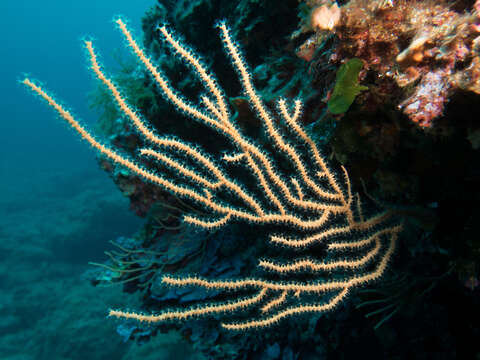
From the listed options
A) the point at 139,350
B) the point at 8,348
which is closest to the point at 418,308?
the point at 139,350

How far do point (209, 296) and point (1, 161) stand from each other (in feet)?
114

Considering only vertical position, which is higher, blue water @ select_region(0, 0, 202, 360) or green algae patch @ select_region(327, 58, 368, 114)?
blue water @ select_region(0, 0, 202, 360)

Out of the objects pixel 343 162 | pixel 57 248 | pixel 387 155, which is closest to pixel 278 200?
pixel 343 162

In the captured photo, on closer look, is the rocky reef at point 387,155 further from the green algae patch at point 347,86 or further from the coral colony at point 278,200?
the coral colony at point 278,200

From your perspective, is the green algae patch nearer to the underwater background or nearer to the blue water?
the underwater background

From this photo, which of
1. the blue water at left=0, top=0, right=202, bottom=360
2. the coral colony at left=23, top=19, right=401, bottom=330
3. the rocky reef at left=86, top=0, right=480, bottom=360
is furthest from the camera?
the blue water at left=0, top=0, right=202, bottom=360

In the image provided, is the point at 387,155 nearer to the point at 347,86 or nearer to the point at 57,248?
the point at 347,86

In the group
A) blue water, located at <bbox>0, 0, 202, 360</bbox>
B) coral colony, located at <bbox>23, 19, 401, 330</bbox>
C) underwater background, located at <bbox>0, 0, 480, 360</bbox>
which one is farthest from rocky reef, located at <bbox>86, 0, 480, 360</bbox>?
blue water, located at <bbox>0, 0, 202, 360</bbox>

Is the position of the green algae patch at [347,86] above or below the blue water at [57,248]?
below

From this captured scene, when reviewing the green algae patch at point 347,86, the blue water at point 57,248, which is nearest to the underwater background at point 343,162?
the green algae patch at point 347,86

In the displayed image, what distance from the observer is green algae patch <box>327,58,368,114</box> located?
5.13 ft

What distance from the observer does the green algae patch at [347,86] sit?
1564 mm

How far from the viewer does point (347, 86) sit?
1.59 meters

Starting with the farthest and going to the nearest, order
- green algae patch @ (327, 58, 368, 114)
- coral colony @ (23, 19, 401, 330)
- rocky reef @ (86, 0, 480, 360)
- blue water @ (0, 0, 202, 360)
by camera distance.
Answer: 1. blue water @ (0, 0, 202, 360)
2. coral colony @ (23, 19, 401, 330)
3. green algae patch @ (327, 58, 368, 114)
4. rocky reef @ (86, 0, 480, 360)
